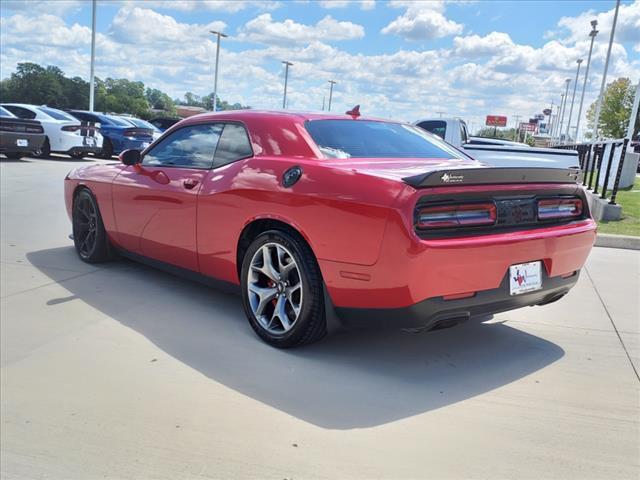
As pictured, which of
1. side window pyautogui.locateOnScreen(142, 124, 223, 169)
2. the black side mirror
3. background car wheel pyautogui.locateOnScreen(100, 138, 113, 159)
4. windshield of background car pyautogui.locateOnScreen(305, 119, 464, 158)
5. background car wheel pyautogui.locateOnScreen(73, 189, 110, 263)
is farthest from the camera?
background car wheel pyautogui.locateOnScreen(100, 138, 113, 159)

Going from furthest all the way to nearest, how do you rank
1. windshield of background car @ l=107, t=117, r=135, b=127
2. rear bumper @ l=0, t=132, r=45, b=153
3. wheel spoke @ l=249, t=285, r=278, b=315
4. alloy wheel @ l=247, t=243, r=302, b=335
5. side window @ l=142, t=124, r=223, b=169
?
windshield of background car @ l=107, t=117, r=135, b=127
rear bumper @ l=0, t=132, r=45, b=153
side window @ l=142, t=124, r=223, b=169
wheel spoke @ l=249, t=285, r=278, b=315
alloy wheel @ l=247, t=243, r=302, b=335

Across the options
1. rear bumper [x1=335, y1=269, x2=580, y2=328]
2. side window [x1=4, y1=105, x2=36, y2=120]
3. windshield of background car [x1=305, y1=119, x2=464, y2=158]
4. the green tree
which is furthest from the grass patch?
the green tree

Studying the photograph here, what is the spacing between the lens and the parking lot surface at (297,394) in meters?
2.36

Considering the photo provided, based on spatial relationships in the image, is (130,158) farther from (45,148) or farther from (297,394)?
(45,148)

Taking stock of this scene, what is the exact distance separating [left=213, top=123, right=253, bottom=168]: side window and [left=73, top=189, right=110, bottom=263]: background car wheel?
1.80 metres

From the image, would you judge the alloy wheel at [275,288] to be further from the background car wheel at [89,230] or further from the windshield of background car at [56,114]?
the windshield of background car at [56,114]

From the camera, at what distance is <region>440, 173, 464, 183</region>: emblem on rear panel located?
287cm

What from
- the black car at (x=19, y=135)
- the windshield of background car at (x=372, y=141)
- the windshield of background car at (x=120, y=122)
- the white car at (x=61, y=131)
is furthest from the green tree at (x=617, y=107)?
the windshield of background car at (x=372, y=141)

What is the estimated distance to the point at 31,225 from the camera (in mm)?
7098

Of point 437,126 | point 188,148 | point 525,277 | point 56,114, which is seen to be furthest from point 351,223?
point 56,114

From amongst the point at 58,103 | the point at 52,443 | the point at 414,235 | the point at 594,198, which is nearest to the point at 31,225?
the point at 52,443

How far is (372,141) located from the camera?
3.85m

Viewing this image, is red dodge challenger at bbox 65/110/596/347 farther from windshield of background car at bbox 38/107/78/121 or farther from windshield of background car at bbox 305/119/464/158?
windshield of background car at bbox 38/107/78/121

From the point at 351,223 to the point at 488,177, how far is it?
0.78 metres
